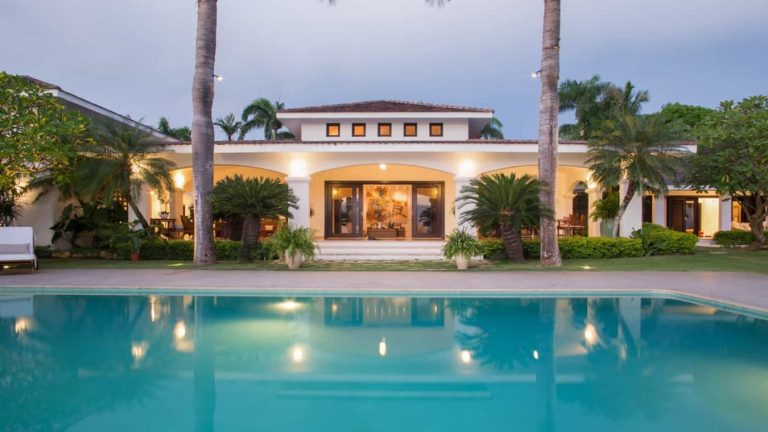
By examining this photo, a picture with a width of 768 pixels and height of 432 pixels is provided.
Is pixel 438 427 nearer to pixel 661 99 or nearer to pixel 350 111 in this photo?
pixel 350 111

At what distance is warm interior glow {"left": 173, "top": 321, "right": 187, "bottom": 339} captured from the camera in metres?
7.79

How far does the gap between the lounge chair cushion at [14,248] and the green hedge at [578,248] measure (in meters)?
14.2

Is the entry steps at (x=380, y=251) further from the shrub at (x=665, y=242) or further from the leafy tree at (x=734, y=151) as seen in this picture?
the leafy tree at (x=734, y=151)

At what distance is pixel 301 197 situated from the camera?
17875 mm

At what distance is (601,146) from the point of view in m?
16.6

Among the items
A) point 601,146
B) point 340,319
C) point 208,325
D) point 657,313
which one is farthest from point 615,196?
point 208,325

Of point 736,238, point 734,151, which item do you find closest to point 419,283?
point 734,151

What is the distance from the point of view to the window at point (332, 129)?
22.4m

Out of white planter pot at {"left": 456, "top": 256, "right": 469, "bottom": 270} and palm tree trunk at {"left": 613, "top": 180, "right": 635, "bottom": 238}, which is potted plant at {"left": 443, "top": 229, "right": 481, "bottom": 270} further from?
palm tree trunk at {"left": 613, "top": 180, "right": 635, "bottom": 238}

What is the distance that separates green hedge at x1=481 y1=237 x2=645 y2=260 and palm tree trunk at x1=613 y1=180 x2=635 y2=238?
2.74 feet

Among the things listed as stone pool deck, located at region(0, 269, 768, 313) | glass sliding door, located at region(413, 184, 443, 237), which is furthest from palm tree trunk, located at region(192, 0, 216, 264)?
glass sliding door, located at region(413, 184, 443, 237)

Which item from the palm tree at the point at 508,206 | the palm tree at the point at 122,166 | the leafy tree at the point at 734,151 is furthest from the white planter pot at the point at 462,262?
the palm tree at the point at 122,166

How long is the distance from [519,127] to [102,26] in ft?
326

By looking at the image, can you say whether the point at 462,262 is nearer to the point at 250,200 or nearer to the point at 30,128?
the point at 250,200
